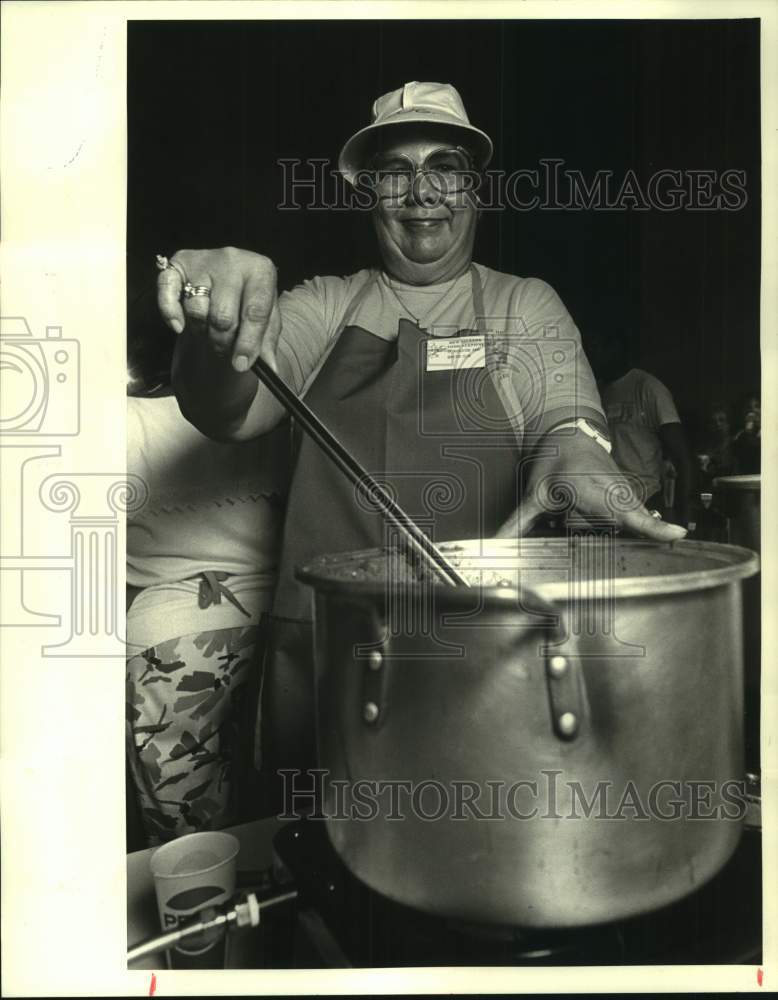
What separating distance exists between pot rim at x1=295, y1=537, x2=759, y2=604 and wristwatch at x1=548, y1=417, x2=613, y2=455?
9cm

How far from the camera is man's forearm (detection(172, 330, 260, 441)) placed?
0.75 m

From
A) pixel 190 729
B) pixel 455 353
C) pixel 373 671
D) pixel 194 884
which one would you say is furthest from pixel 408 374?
pixel 194 884

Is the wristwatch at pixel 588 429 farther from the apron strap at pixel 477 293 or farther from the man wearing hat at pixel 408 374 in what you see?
the apron strap at pixel 477 293

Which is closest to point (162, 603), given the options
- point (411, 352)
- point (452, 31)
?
point (411, 352)

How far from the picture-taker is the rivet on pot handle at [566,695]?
23.7 inches

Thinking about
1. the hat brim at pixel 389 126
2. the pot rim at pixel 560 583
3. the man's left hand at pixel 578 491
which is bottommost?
the pot rim at pixel 560 583

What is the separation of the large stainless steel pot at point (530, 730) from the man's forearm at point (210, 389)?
0.67ft

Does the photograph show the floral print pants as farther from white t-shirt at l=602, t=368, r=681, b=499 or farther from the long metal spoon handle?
white t-shirt at l=602, t=368, r=681, b=499

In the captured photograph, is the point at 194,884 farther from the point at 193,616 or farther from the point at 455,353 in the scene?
the point at 455,353

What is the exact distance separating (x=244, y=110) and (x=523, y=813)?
673mm

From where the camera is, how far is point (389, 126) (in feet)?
2.48

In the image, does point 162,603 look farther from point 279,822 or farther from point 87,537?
point 279,822

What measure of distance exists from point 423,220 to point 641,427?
0.28 metres

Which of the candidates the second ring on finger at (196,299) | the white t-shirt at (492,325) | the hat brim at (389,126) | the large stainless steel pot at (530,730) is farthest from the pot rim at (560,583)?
the hat brim at (389,126)
